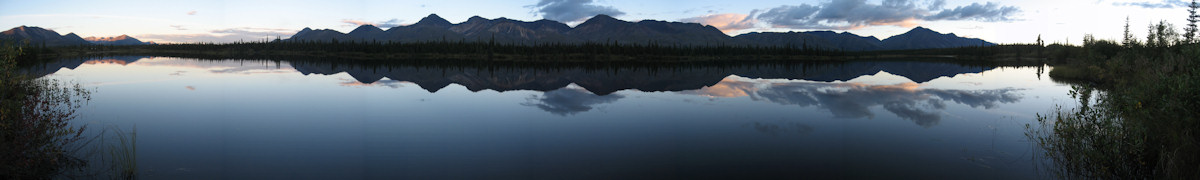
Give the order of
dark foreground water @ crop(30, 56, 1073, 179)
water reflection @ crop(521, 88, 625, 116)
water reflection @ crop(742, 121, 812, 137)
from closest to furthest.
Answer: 1. dark foreground water @ crop(30, 56, 1073, 179)
2. water reflection @ crop(742, 121, 812, 137)
3. water reflection @ crop(521, 88, 625, 116)

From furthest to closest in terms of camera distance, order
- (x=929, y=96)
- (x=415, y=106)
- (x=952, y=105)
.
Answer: (x=929, y=96) → (x=952, y=105) → (x=415, y=106)

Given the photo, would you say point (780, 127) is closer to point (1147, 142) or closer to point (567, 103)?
point (1147, 142)

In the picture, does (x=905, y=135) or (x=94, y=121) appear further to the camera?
(x=94, y=121)

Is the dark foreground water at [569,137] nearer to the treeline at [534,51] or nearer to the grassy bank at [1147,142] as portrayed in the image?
the grassy bank at [1147,142]

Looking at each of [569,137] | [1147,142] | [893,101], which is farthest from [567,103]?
[1147,142]

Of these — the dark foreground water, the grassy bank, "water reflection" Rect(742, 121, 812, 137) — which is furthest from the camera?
"water reflection" Rect(742, 121, 812, 137)

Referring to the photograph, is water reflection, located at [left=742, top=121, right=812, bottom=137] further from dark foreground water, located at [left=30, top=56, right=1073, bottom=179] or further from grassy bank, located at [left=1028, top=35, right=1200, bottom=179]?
grassy bank, located at [left=1028, top=35, right=1200, bottom=179]

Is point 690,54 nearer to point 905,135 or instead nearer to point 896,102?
point 896,102

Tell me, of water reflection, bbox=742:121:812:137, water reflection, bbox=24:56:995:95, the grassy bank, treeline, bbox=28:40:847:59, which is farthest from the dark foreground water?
treeline, bbox=28:40:847:59

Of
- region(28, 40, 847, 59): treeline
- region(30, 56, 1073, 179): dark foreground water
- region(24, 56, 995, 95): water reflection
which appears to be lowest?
region(30, 56, 1073, 179): dark foreground water

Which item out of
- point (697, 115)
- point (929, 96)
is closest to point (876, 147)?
point (697, 115)

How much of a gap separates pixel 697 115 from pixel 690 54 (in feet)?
454

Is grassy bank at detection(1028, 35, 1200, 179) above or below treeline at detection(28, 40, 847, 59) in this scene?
below

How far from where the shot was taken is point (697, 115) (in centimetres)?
1998
